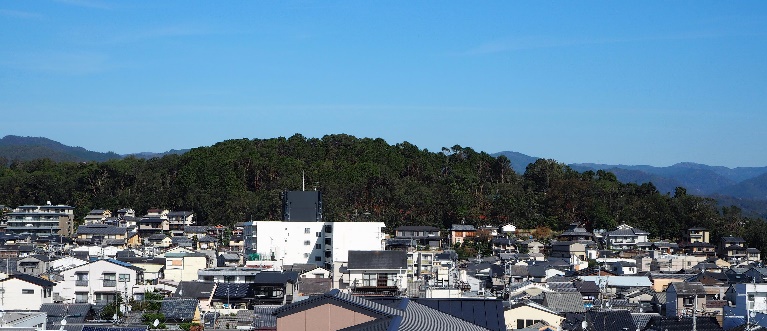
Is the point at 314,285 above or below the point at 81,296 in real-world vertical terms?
above

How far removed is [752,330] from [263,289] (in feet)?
28.4

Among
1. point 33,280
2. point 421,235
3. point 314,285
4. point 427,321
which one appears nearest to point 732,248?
point 421,235

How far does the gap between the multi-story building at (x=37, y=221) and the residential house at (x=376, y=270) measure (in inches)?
871

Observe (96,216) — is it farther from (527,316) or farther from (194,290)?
(527,316)

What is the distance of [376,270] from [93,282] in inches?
219

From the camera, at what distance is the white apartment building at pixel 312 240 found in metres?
26.9

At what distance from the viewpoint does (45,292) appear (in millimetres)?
17688

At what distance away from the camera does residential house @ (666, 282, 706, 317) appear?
1864cm

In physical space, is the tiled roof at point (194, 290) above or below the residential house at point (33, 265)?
below

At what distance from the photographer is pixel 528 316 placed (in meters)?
15.9

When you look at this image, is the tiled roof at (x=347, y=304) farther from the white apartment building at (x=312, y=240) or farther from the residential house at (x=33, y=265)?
the white apartment building at (x=312, y=240)

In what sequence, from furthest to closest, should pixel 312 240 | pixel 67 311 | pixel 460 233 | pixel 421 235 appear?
pixel 460 233, pixel 421 235, pixel 312 240, pixel 67 311

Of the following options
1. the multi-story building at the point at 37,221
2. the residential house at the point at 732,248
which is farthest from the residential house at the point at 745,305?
the multi-story building at the point at 37,221

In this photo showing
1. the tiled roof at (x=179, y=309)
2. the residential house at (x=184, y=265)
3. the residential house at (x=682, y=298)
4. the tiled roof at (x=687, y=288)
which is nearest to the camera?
the tiled roof at (x=179, y=309)
